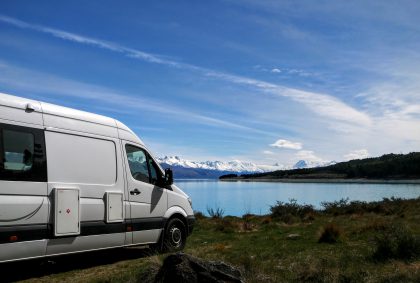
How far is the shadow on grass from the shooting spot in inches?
309

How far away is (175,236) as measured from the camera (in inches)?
425

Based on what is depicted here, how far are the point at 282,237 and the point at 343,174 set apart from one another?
131m

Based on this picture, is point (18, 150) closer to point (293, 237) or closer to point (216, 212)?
point (293, 237)

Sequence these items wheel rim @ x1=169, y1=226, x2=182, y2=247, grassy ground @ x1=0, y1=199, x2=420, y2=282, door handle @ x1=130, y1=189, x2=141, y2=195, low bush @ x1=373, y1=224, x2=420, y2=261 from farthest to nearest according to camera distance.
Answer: wheel rim @ x1=169, y1=226, x2=182, y2=247, door handle @ x1=130, y1=189, x2=141, y2=195, low bush @ x1=373, y1=224, x2=420, y2=261, grassy ground @ x1=0, y1=199, x2=420, y2=282

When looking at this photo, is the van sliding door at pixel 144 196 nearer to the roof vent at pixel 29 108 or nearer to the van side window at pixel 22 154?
the van side window at pixel 22 154

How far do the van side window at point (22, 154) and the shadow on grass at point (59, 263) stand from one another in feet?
4.57

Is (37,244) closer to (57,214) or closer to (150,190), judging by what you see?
(57,214)

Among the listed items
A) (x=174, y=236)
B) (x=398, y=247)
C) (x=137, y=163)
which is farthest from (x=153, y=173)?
(x=398, y=247)

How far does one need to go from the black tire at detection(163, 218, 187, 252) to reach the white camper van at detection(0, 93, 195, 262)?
0.11ft

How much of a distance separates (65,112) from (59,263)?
126 inches

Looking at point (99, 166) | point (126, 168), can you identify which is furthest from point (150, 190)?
point (99, 166)

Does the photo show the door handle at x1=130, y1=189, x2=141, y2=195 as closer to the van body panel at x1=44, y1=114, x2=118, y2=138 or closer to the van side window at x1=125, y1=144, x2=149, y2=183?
the van side window at x1=125, y1=144, x2=149, y2=183

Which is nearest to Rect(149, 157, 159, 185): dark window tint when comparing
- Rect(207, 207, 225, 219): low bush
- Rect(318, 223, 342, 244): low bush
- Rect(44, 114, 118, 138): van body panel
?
Rect(44, 114, 118, 138): van body panel

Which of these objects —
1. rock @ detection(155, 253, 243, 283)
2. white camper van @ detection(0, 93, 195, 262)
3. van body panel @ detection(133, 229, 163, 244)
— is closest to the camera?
rock @ detection(155, 253, 243, 283)
